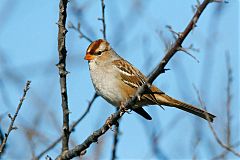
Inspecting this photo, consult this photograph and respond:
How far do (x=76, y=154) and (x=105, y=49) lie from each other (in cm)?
231

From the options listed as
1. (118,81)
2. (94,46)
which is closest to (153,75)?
(118,81)

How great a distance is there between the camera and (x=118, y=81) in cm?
543

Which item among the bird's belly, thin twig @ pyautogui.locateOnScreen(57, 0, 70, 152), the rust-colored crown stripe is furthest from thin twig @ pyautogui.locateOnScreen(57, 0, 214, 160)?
the rust-colored crown stripe

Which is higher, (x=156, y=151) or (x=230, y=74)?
(x=230, y=74)

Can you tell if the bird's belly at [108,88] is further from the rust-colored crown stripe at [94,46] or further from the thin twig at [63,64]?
the thin twig at [63,64]

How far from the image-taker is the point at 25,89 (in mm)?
3562

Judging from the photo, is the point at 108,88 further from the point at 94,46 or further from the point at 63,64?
the point at 63,64

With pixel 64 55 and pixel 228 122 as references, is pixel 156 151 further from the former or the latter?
pixel 64 55

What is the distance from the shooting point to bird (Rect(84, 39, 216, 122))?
17.1 ft

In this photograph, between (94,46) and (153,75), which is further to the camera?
(94,46)

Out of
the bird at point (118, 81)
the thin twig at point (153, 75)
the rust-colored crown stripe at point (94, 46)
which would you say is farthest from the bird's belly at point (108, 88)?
the thin twig at point (153, 75)

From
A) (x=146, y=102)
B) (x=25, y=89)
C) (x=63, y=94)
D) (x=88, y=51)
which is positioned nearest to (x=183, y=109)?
(x=146, y=102)

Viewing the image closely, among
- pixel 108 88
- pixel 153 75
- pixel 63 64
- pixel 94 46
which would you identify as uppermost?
pixel 94 46

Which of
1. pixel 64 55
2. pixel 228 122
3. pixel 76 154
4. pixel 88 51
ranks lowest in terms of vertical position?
pixel 228 122
